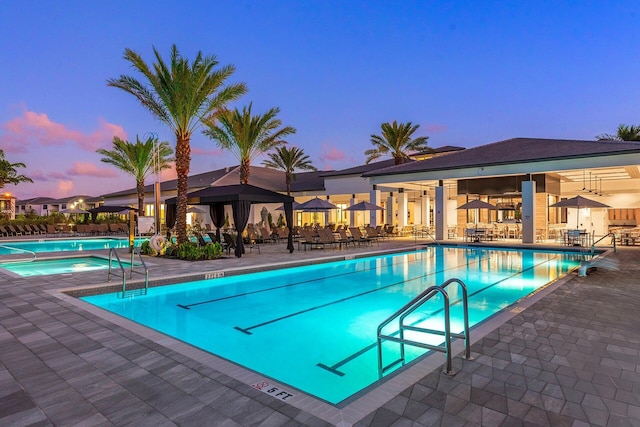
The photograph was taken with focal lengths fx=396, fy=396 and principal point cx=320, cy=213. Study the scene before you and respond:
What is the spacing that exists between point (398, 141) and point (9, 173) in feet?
120

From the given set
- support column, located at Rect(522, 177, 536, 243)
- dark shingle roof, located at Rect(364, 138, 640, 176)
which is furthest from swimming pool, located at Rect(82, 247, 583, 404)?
dark shingle roof, located at Rect(364, 138, 640, 176)

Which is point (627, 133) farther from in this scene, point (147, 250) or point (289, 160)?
point (147, 250)

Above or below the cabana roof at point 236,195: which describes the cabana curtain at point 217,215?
below

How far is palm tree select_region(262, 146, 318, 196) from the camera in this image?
28203 millimetres

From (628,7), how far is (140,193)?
31.6 metres

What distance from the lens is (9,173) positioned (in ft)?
124

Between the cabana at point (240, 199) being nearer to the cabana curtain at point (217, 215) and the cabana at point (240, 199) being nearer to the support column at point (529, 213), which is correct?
the cabana curtain at point (217, 215)

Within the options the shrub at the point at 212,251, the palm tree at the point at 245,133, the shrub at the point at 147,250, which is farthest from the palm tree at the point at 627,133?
the shrub at the point at 147,250

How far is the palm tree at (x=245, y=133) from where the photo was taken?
72.8ft

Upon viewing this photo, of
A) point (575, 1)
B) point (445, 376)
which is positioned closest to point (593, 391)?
point (445, 376)

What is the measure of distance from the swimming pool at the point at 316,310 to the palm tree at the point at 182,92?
6325 millimetres

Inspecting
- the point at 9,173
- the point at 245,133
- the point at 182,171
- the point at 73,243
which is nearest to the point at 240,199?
the point at 182,171

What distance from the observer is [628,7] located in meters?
18.8

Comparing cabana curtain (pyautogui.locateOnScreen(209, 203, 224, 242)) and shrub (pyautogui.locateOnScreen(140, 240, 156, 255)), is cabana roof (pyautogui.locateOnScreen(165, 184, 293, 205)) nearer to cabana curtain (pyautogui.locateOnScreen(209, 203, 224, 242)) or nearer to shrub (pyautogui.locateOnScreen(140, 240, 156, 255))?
cabana curtain (pyautogui.locateOnScreen(209, 203, 224, 242))
